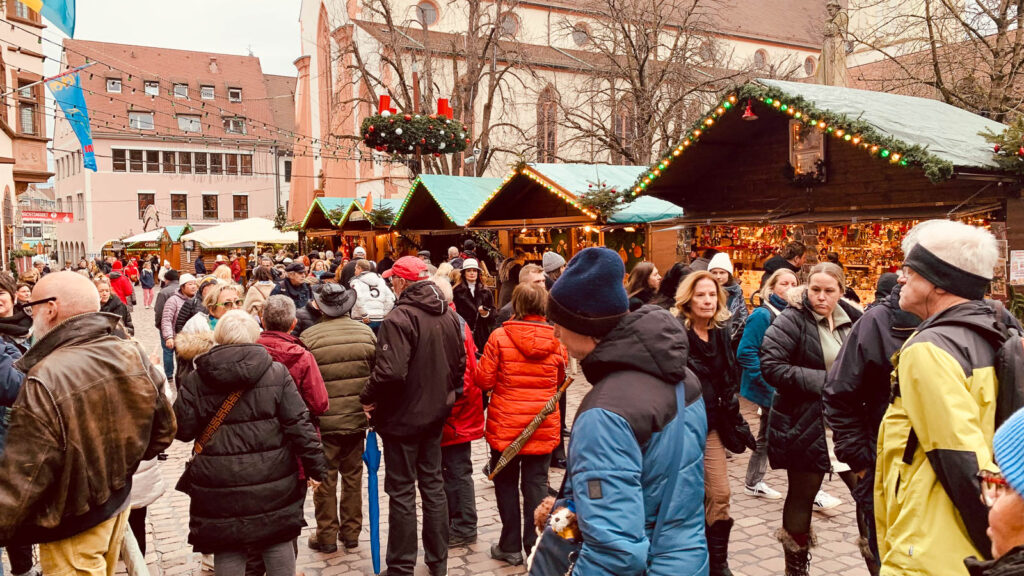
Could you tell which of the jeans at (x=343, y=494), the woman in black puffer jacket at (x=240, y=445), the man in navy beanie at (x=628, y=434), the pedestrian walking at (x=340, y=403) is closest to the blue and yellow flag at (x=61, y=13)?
the pedestrian walking at (x=340, y=403)

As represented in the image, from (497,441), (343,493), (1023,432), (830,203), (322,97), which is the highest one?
(322,97)

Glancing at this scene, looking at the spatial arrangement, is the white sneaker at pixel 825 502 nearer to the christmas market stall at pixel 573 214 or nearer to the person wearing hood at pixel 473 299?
the person wearing hood at pixel 473 299

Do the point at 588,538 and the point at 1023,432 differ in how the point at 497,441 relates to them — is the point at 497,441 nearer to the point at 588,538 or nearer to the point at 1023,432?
the point at 588,538

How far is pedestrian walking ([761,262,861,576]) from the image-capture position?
403cm

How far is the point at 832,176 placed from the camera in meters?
10.6

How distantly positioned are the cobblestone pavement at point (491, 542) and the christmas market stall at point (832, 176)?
4321mm

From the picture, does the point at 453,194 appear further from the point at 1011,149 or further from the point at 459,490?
the point at 459,490

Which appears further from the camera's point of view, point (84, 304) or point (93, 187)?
point (93, 187)

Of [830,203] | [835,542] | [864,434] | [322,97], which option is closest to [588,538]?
[864,434]

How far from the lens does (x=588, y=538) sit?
1923 millimetres

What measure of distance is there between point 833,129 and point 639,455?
316 inches

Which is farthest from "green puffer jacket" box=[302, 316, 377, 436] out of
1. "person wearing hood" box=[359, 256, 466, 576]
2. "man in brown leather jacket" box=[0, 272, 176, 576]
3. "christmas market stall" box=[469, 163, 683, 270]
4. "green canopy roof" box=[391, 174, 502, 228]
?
"green canopy roof" box=[391, 174, 502, 228]

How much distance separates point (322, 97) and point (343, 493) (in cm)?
3700

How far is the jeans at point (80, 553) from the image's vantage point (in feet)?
9.97
